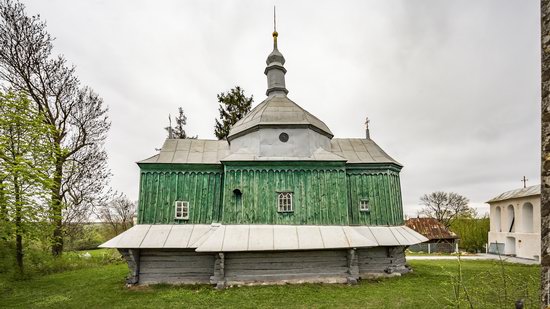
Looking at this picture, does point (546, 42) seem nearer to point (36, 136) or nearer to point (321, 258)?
point (321, 258)

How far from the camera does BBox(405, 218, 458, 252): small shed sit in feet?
90.5

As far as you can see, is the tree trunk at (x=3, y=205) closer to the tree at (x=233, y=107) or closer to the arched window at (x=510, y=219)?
the tree at (x=233, y=107)

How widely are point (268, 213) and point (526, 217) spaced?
2205 centimetres

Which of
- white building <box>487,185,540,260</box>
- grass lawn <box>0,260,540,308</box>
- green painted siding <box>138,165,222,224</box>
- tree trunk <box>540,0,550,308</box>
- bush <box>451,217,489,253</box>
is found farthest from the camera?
bush <box>451,217,489,253</box>

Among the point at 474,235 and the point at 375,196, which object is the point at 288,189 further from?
the point at 474,235

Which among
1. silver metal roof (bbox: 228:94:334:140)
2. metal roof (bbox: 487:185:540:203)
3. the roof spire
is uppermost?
the roof spire

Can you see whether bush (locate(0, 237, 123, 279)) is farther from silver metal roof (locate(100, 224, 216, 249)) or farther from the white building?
the white building

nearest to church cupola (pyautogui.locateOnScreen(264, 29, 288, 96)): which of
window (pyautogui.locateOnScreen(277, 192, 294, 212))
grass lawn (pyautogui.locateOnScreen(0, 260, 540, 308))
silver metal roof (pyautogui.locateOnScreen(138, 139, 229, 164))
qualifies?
silver metal roof (pyautogui.locateOnScreen(138, 139, 229, 164))

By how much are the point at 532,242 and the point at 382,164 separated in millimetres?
16516

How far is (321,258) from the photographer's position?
11.6 m

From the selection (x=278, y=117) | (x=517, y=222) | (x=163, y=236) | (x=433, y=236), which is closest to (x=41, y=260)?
(x=163, y=236)

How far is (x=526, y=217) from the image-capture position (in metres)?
22.5

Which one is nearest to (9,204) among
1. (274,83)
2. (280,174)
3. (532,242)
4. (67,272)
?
(67,272)

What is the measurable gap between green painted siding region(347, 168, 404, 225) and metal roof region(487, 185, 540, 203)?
14.9m
